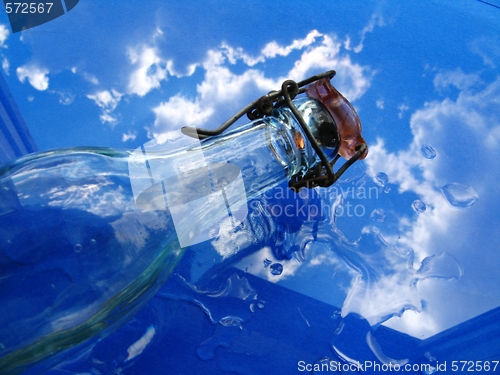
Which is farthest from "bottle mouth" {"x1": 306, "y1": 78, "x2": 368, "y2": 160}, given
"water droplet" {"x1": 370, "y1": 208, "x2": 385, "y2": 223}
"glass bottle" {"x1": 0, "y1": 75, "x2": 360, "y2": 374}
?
"water droplet" {"x1": 370, "y1": 208, "x2": 385, "y2": 223}

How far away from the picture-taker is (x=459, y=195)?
1.43 ft

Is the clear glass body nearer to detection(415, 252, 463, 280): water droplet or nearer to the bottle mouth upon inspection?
the bottle mouth

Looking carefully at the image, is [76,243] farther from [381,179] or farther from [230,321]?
[381,179]

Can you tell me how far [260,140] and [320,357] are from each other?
0.60 ft

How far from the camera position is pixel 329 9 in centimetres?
51

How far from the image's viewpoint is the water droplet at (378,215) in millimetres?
411

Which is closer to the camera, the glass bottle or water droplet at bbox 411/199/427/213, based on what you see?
the glass bottle

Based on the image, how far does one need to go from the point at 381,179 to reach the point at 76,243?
28 centimetres

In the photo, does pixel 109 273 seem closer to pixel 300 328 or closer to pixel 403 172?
pixel 300 328

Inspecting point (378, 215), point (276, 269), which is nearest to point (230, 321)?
point (276, 269)

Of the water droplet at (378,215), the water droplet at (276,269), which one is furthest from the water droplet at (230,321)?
the water droplet at (378,215)

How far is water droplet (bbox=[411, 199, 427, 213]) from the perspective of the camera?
0.42m

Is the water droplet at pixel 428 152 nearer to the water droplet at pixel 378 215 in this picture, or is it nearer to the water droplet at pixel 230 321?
the water droplet at pixel 378 215

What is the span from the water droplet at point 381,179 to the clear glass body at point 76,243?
13cm
